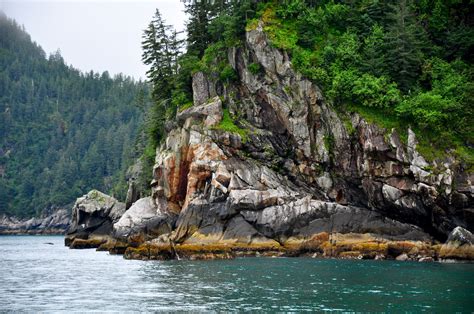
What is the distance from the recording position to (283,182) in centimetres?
6488

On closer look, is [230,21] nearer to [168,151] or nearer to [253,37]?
[253,37]

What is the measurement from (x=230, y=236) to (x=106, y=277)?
17872 mm

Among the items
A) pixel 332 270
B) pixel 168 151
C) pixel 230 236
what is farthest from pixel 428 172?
pixel 168 151

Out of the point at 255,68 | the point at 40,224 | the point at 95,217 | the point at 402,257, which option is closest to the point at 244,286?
the point at 402,257

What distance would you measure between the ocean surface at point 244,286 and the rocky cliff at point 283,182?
5189mm

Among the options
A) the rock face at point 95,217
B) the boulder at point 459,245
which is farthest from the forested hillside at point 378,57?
the rock face at point 95,217

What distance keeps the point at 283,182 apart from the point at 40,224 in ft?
397

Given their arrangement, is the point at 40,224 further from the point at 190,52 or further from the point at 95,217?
the point at 190,52

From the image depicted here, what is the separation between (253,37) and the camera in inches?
2753

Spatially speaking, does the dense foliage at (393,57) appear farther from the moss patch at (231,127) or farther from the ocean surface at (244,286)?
the ocean surface at (244,286)

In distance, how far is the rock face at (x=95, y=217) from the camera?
301ft

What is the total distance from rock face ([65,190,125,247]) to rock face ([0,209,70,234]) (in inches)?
2988

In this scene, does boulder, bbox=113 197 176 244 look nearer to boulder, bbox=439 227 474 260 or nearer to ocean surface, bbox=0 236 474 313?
ocean surface, bbox=0 236 474 313

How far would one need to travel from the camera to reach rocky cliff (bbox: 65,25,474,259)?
2260 inches
